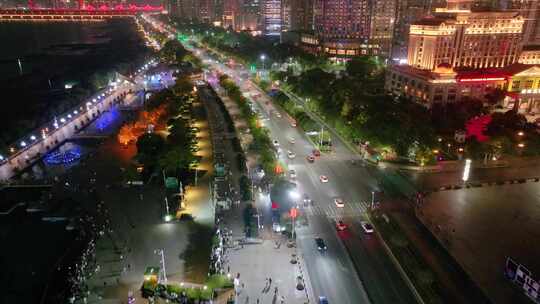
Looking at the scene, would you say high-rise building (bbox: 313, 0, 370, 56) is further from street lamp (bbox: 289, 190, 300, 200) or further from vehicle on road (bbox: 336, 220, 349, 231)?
vehicle on road (bbox: 336, 220, 349, 231)

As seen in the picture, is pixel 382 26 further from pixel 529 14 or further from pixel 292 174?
pixel 292 174

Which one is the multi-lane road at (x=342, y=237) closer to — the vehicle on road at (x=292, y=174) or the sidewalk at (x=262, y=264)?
the vehicle on road at (x=292, y=174)

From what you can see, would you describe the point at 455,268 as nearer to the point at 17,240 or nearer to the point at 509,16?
the point at 17,240

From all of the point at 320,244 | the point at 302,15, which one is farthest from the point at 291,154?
the point at 302,15

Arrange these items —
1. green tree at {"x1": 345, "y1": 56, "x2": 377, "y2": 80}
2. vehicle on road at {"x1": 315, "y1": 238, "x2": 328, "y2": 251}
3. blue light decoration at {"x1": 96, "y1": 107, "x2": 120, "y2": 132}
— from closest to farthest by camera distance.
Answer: vehicle on road at {"x1": 315, "y1": 238, "x2": 328, "y2": 251} → blue light decoration at {"x1": 96, "y1": 107, "x2": 120, "y2": 132} → green tree at {"x1": 345, "y1": 56, "x2": 377, "y2": 80}

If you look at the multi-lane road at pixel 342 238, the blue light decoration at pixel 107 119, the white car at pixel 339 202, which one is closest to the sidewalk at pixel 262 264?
the multi-lane road at pixel 342 238

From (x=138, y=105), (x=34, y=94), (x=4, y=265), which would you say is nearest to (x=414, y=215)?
(x=4, y=265)

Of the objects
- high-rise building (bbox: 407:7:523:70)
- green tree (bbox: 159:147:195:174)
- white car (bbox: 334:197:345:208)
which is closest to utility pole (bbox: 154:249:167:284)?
green tree (bbox: 159:147:195:174)
